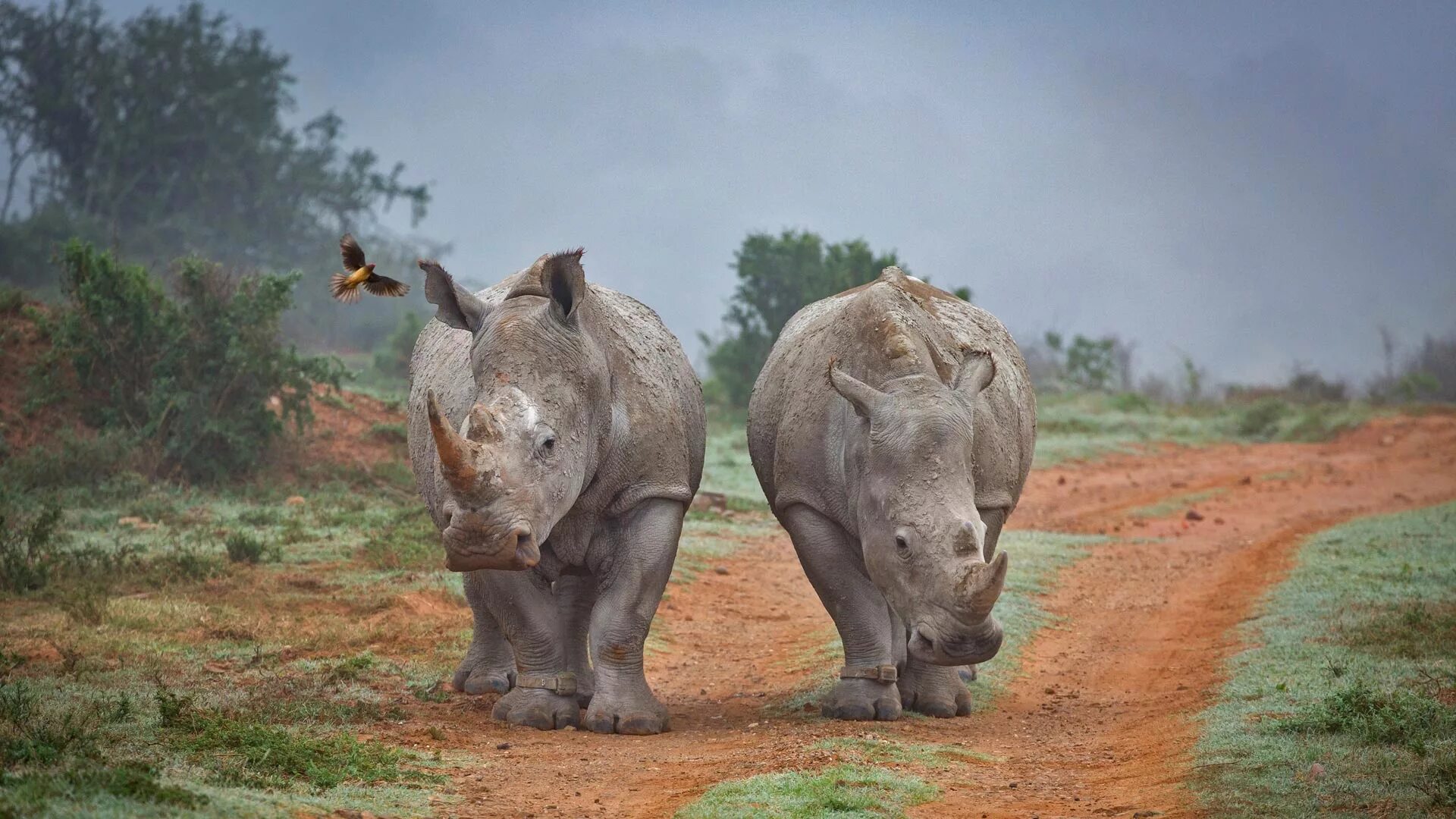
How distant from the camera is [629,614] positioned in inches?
320

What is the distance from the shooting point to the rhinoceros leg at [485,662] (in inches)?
366

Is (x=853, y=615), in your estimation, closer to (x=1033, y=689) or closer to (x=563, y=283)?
(x=1033, y=689)

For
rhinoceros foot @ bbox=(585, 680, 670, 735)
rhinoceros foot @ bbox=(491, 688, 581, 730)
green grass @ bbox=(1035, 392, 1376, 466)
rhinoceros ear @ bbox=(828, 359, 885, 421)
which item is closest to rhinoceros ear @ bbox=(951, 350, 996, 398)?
rhinoceros ear @ bbox=(828, 359, 885, 421)

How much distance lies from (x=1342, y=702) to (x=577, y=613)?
4.26 m

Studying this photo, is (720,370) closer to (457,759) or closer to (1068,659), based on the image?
(1068,659)

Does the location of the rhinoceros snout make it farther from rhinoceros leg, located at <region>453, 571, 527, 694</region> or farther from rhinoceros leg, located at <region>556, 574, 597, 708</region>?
rhinoceros leg, located at <region>453, 571, 527, 694</region>

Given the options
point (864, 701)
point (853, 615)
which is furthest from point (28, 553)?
point (864, 701)

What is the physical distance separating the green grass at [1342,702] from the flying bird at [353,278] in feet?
16.0

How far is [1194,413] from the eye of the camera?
33.3m

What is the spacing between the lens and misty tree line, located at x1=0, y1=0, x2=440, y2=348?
1645 inches

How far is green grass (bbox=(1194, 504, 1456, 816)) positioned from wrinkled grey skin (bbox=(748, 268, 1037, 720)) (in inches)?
55.3

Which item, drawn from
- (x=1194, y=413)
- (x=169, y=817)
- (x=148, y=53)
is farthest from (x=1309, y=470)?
(x=148, y=53)

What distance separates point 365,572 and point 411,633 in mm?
2067

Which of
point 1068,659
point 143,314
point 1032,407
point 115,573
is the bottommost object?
point 1068,659
